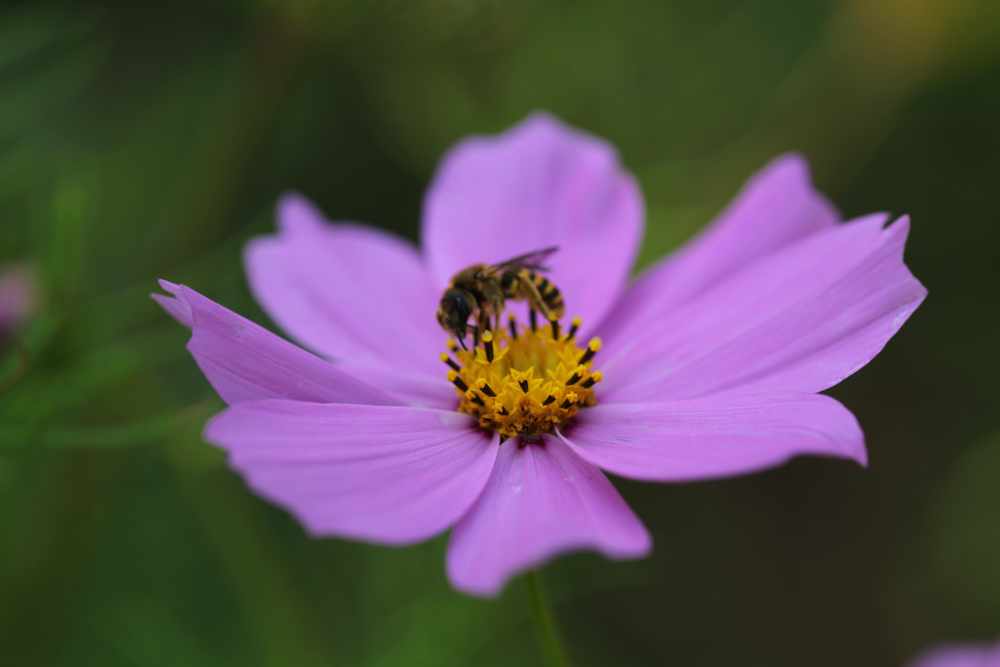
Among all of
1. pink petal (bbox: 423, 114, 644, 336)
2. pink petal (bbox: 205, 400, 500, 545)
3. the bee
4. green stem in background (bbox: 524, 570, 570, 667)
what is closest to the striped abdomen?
the bee

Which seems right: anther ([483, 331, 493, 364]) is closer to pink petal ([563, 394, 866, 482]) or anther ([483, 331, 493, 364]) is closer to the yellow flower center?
the yellow flower center

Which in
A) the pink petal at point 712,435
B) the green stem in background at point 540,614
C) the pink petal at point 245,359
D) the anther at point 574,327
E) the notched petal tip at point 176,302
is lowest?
the green stem in background at point 540,614

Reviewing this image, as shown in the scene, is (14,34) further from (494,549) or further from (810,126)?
(810,126)

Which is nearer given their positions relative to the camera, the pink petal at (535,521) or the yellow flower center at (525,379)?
the pink petal at (535,521)

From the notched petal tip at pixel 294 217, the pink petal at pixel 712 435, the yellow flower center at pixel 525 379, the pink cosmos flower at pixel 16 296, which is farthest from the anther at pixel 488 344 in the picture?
the pink cosmos flower at pixel 16 296

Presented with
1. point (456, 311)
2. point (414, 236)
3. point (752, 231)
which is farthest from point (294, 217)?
point (414, 236)

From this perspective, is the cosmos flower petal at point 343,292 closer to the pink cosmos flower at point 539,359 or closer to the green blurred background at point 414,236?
the pink cosmos flower at point 539,359
